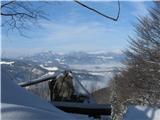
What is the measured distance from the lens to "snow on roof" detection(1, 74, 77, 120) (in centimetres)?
479

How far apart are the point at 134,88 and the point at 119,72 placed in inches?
180

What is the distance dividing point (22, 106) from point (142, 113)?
5387mm

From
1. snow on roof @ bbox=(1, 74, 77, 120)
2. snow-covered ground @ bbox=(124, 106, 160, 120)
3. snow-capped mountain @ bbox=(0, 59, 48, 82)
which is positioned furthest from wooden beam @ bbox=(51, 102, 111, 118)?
snow on roof @ bbox=(1, 74, 77, 120)

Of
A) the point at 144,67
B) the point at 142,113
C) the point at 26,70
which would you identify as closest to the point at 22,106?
the point at 142,113

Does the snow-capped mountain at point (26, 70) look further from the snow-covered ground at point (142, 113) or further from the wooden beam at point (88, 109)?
the snow-covered ground at point (142, 113)

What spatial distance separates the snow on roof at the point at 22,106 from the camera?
4.79 m

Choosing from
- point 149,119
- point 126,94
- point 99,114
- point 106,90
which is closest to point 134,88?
point 126,94

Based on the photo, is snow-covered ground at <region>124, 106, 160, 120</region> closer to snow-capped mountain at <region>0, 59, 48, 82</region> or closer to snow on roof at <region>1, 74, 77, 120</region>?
snow on roof at <region>1, 74, 77, 120</region>

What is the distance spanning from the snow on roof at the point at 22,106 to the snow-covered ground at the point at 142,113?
3796 millimetres

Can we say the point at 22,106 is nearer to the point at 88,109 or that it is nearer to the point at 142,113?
the point at 142,113

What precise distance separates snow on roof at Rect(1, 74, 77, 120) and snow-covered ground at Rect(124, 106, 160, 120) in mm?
3796

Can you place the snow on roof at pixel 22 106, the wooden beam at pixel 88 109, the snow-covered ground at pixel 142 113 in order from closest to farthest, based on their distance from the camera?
the snow on roof at pixel 22 106
the snow-covered ground at pixel 142 113
the wooden beam at pixel 88 109

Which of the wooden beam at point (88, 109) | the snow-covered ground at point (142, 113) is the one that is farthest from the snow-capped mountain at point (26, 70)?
the snow-covered ground at point (142, 113)

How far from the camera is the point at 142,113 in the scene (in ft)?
33.3
